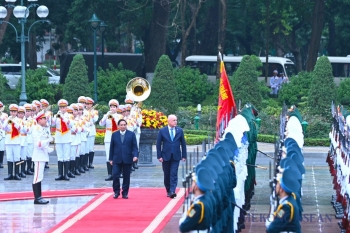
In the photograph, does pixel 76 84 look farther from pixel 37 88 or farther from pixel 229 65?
pixel 229 65

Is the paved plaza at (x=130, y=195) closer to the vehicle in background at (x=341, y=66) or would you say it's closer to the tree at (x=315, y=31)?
the tree at (x=315, y=31)

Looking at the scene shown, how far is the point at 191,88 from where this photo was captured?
141ft

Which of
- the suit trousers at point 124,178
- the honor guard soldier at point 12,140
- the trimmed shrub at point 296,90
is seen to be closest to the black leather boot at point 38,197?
the suit trousers at point 124,178

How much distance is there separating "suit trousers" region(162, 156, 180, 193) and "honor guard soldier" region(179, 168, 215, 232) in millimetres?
8024

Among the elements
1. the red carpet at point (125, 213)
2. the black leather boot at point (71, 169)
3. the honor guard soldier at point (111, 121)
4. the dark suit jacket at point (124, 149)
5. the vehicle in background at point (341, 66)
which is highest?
the vehicle in background at point (341, 66)

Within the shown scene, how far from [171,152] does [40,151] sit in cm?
259

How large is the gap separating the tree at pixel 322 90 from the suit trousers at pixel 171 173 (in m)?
15.8

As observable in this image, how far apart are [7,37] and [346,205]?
44.8m

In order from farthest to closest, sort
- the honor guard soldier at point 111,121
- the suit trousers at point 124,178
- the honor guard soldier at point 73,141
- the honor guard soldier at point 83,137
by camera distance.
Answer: the honor guard soldier at point 83,137
the honor guard soldier at point 111,121
the honor guard soldier at point 73,141
the suit trousers at point 124,178

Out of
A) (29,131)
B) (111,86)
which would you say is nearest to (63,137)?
(29,131)

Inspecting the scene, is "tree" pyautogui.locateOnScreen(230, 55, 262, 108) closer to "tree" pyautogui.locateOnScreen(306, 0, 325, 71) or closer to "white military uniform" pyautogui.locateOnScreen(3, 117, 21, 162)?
"white military uniform" pyautogui.locateOnScreen(3, 117, 21, 162)

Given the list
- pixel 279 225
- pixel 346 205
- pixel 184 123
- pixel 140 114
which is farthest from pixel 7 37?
pixel 279 225

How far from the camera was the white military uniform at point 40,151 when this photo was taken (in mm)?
18344

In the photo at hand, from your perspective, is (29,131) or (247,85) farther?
(247,85)
